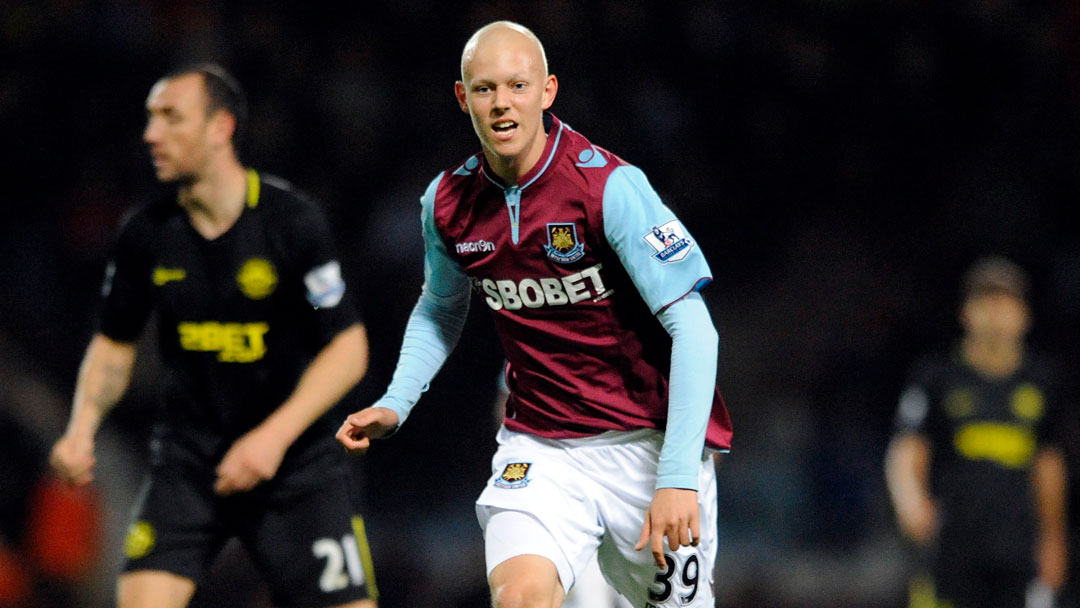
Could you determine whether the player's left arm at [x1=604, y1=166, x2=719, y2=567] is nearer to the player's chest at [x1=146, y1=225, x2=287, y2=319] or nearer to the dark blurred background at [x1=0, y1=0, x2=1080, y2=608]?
the player's chest at [x1=146, y1=225, x2=287, y2=319]

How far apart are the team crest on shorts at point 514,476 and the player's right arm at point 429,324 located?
1.08ft

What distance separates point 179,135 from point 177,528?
4.39ft

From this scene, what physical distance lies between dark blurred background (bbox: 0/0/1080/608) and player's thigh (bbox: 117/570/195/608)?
3811 millimetres

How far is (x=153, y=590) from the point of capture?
4074mm

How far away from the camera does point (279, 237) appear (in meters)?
4.34

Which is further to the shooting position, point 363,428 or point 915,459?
point 915,459

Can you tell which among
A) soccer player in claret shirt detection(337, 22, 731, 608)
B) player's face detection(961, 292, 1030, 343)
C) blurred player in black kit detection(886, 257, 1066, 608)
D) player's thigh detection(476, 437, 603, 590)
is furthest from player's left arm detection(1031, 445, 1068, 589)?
player's thigh detection(476, 437, 603, 590)

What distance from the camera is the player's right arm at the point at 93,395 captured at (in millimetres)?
4285

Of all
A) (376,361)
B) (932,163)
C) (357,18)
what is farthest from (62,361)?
(932,163)

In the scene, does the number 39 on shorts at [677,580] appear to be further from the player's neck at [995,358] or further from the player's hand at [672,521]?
the player's neck at [995,358]

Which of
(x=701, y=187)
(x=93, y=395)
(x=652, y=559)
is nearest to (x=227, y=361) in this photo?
(x=93, y=395)

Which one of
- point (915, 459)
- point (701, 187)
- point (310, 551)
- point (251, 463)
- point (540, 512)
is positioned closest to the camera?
point (540, 512)

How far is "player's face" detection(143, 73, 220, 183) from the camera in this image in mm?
4352

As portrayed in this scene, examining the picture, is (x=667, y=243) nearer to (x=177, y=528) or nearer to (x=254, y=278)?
(x=254, y=278)
